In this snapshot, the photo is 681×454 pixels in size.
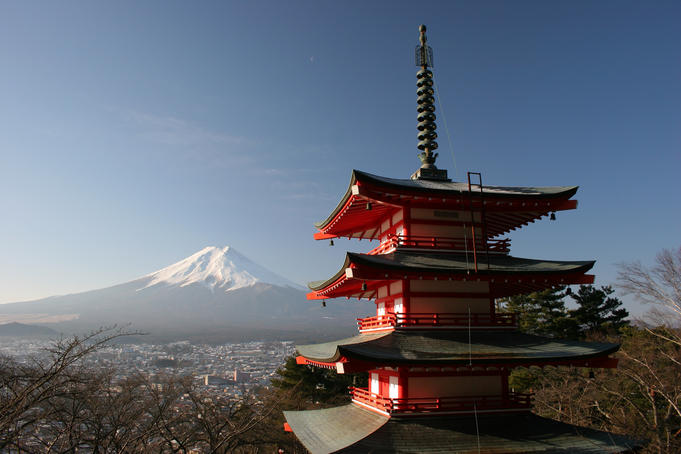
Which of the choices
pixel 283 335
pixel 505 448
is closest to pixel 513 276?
pixel 505 448

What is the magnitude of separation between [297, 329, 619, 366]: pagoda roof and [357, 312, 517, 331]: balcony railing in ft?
0.62

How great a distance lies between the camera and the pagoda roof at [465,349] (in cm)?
996

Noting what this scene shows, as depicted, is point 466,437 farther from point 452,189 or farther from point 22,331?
point 22,331

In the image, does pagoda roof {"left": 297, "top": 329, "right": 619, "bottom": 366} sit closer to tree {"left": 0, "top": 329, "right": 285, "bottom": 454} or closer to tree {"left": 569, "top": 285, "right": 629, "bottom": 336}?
tree {"left": 0, "top": 329, "right": 285, "bottom": 454}

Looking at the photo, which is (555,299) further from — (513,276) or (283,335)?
(283,335)

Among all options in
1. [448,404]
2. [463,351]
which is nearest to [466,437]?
[448,404]

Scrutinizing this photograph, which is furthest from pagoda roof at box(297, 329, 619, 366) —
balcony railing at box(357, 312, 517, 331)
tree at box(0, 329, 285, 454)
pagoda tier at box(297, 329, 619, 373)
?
tree at box(0, 329, 285, 454)

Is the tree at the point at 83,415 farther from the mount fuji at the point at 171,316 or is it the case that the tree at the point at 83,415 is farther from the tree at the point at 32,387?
the mount fuji at the point at 171,316

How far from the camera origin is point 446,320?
1177 cm

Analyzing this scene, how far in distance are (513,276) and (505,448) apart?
14.1 feet

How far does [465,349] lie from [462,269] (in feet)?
6.64

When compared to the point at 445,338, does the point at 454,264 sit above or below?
above

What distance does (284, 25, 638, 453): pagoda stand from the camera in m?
10.1

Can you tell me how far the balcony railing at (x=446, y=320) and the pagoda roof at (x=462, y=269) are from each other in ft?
2.67
